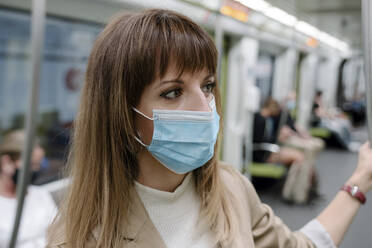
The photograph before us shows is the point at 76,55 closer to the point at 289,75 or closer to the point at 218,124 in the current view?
the point at 218,124

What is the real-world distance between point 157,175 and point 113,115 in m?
0.23

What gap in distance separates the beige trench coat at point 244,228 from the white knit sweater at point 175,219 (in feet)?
0.09

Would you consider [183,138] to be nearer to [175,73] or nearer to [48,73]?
[175,73]

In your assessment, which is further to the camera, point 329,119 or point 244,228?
point 329,119

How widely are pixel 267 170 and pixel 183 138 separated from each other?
3.78m

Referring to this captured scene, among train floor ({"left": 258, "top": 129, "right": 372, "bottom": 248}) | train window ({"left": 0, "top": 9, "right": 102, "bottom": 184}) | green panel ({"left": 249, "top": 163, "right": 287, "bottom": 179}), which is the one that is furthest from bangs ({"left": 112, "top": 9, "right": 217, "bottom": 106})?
green panel ({"left": 249, "top": 163, "right": 287, "bottom": 179})

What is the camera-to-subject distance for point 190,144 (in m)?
1.05

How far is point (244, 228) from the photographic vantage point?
102 cm

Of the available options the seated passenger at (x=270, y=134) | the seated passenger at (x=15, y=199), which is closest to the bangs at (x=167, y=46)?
the seated passenger at (x=15, y=199)

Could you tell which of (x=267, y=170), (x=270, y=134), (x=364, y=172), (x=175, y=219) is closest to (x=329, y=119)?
(x=270, y=134)

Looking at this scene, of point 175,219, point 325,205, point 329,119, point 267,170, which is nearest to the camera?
point 175,219

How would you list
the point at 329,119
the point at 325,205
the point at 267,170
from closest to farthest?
the point at 325,205
the point at 267,170
the point at 329,119

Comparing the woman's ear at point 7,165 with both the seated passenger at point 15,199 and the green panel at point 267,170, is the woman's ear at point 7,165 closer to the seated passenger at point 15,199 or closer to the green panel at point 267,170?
the seated passenger at point 15,199

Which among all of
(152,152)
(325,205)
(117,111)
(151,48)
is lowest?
(325,205)
